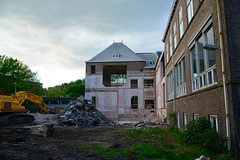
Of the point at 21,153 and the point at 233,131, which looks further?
the point at 21,153

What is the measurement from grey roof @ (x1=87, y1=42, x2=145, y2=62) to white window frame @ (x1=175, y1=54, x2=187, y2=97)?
20433mm

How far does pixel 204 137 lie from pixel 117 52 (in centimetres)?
3180

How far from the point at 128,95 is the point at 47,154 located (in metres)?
27.4

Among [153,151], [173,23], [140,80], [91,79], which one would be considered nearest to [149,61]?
[140,80]

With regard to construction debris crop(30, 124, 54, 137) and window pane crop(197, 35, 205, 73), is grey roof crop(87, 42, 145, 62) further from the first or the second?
window pane crop(197, 35, 205, 73)

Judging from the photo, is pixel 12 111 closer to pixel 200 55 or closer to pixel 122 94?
pixel 122 94

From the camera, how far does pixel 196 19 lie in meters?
9.52

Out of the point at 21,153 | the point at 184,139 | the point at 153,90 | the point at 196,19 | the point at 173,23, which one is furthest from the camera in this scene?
the point at 153,90

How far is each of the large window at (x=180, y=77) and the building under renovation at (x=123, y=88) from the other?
18979 mm

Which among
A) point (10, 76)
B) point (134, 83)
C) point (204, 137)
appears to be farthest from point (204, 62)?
point (10, 76)

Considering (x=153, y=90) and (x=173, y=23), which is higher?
(x=173, y=23)

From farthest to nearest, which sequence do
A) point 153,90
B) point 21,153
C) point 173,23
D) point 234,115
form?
point 153,90
point 173,23
point 21,153
point 234,115

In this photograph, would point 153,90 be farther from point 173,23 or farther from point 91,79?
point 173,23

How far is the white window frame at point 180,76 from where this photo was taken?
12.9 metres
